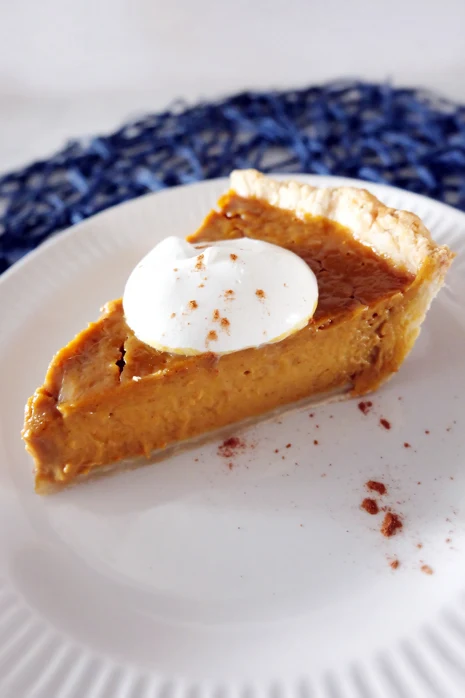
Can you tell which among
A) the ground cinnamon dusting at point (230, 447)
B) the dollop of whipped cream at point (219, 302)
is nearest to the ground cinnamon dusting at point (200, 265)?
the dollop of whipped cream at point (219, 302)

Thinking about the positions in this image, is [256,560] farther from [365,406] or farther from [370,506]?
[365,406]

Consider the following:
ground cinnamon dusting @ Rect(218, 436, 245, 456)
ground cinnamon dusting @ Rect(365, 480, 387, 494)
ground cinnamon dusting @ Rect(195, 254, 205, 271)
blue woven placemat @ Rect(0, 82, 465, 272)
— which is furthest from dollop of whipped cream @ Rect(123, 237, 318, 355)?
blue woven placemat @ Rect(0, 82, 465, 272)

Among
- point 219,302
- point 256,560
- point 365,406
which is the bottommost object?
point 256,560

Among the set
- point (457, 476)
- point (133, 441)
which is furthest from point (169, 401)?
point (457, 476)

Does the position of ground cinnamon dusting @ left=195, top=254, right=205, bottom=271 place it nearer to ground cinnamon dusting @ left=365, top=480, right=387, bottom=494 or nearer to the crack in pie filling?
the crack in pie filling

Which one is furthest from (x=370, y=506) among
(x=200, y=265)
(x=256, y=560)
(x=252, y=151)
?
(x=252, y=151)

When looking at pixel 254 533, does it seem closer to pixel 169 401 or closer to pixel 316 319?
pixel 169 401
